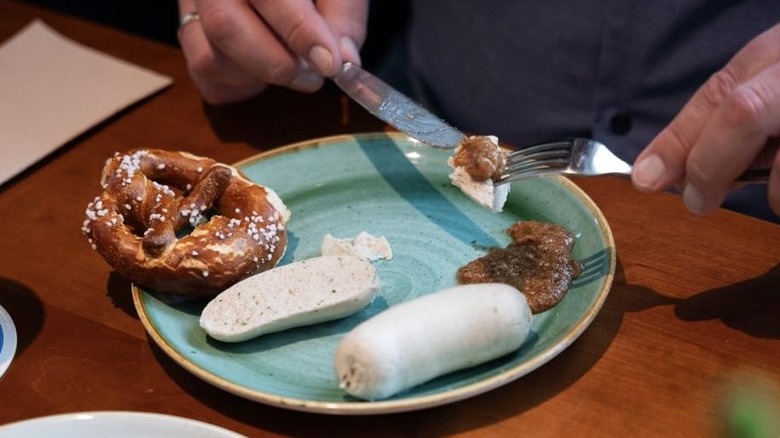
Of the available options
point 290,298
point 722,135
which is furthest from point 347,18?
point 722,135

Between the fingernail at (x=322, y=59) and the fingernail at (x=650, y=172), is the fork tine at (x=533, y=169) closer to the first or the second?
the fingernail at (x=650, y=172)

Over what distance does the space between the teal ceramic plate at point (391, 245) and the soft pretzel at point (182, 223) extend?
0.16 ft

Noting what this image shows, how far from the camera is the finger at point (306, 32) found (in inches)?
52.3

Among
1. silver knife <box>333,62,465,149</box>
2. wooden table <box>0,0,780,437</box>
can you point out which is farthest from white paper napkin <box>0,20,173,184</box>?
silver knife <box>333,62,465,149</box>

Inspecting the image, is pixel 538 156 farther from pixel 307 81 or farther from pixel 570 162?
pixel 307 81

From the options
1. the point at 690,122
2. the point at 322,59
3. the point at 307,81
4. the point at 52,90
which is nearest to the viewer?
the point at 690,122

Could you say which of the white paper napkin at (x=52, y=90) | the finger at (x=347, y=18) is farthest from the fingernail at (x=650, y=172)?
the white paper napkin at (x=52, y=90)

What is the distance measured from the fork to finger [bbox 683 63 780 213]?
0.14 ft

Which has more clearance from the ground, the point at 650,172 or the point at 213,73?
the point at 650,172

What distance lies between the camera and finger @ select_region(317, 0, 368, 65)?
1.44 metres

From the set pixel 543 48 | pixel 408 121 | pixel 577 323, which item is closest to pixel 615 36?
pixel 543 48

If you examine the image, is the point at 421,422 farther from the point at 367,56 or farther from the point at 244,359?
the point at 367,56

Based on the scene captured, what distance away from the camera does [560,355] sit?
1.00 meters

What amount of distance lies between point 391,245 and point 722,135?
45cm
